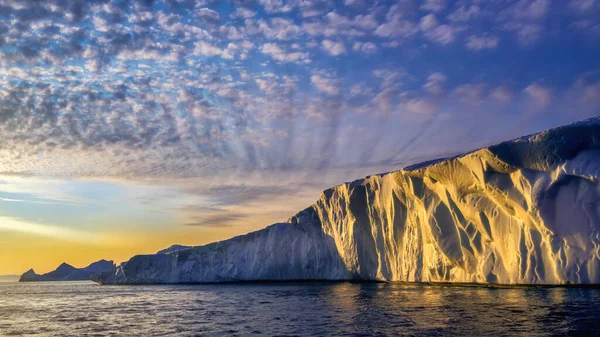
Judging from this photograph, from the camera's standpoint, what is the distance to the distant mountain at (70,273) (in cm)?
11744

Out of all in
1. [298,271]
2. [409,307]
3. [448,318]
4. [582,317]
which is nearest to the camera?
[582,317]

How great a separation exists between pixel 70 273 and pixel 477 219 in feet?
401

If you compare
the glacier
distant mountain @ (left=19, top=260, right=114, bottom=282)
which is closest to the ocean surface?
the glacier

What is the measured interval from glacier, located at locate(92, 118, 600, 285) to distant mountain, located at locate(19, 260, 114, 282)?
8098cm

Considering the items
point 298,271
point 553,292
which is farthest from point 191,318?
point 298,271

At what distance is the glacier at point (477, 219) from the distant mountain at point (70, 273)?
266 feet

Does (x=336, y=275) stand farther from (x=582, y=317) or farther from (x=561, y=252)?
(x=582, y=317)

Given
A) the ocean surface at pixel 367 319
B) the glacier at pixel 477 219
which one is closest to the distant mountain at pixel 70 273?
the glacier at pixel 477 219

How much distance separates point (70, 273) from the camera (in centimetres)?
12538

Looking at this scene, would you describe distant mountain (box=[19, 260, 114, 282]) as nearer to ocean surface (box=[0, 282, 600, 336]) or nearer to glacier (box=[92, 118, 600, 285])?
glacier (box=[92, 118, 600, 285])

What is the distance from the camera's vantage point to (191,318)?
19.7m

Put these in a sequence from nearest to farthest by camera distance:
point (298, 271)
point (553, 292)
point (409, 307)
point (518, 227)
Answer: point (409, 307) → point (553, 292) → point (518, 227) → point (298, 271)

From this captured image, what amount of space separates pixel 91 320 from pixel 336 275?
29.3m

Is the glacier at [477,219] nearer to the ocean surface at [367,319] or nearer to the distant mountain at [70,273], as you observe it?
the ocean surface at [367,319]
